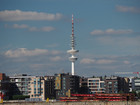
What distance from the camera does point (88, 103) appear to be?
153000 mm

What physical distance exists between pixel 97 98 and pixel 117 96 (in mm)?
9548

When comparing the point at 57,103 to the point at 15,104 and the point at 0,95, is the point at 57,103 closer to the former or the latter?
the point at 15,104

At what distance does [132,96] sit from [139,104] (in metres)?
20.1

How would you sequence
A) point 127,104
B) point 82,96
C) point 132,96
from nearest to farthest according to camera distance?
point 127,104 < point 132,96 < point 82,96

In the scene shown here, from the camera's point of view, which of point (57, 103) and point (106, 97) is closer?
point (57, 103)

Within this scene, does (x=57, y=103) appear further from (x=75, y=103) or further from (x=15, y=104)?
(x=15, y=104)

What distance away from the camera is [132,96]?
6722 inches

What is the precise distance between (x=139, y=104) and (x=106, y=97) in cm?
2915

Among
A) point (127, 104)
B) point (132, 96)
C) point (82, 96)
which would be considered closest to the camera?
point (127, 104)

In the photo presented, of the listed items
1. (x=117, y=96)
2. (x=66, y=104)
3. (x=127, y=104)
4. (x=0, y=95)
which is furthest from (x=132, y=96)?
(x=0, y=95)

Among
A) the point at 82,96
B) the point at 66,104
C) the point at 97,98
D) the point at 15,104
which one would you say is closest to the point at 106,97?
the point at 97,98

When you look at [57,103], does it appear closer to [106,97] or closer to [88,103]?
[88,103]

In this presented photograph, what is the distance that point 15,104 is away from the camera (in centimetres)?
15512

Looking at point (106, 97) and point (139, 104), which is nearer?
point (139, 104)
